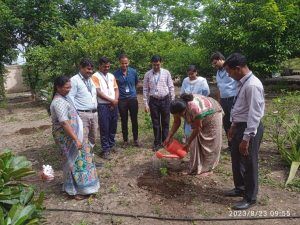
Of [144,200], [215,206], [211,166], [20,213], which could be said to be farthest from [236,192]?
[20,213]

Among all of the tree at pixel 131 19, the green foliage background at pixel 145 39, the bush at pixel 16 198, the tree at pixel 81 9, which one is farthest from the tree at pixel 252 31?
the bush at pixel 16 198

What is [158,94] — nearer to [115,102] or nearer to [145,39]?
[115,102]

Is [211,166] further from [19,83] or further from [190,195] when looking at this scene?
[19,83]

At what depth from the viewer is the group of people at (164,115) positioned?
3756mm

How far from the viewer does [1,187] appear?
11.1 ft

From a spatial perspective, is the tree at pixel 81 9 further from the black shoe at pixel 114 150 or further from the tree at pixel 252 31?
the black shoe at pixel 114 150

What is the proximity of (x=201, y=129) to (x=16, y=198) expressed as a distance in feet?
8.59

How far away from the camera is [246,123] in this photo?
12.5 feet

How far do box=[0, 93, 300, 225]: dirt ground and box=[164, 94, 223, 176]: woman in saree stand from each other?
0.22 metres

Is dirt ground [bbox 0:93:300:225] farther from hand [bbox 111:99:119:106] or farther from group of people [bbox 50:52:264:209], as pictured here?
hand [bbox 111:99:119:106]

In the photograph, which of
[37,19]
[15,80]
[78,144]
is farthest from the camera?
[15,80]

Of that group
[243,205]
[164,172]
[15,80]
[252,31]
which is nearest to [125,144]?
[164,172]

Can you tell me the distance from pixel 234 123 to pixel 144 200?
1.48 m

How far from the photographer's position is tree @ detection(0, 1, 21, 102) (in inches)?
559
